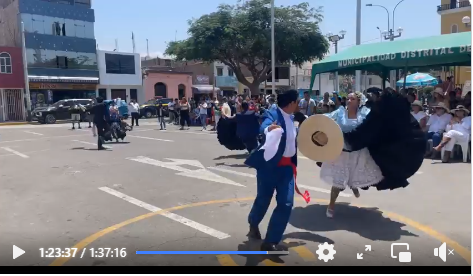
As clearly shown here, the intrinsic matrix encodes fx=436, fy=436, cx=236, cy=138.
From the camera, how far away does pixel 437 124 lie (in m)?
10.2

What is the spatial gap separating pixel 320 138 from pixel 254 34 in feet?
78.7

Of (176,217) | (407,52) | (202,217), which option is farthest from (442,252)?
(407,52)

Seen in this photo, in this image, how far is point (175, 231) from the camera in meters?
5.18

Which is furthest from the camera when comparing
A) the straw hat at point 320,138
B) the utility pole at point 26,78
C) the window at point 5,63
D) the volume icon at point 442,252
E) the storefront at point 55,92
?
the storefront at point 55,92

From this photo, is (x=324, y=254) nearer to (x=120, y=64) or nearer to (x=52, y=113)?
(x=52, y=113)

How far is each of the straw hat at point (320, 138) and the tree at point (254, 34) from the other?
23.7m

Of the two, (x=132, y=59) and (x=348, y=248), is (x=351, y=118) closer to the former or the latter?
(x=348, y=248)

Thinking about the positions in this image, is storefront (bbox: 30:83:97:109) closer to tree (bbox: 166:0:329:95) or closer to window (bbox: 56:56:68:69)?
window (bbox: 56:56:68:69)

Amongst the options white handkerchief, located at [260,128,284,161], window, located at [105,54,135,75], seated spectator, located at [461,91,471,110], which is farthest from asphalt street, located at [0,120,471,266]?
window, located at [105,54,135,75]

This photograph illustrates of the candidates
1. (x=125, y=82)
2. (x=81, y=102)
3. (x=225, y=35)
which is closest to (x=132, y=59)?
(x=125, y=82)

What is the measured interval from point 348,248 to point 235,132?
4.71 metres

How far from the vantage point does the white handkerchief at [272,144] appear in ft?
13.7

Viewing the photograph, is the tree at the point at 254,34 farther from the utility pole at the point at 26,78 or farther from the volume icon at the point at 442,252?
the volume icon at the point at 442,252

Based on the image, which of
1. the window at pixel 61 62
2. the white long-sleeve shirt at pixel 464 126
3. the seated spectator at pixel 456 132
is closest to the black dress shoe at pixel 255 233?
the seated spectator at pixel 456 132
